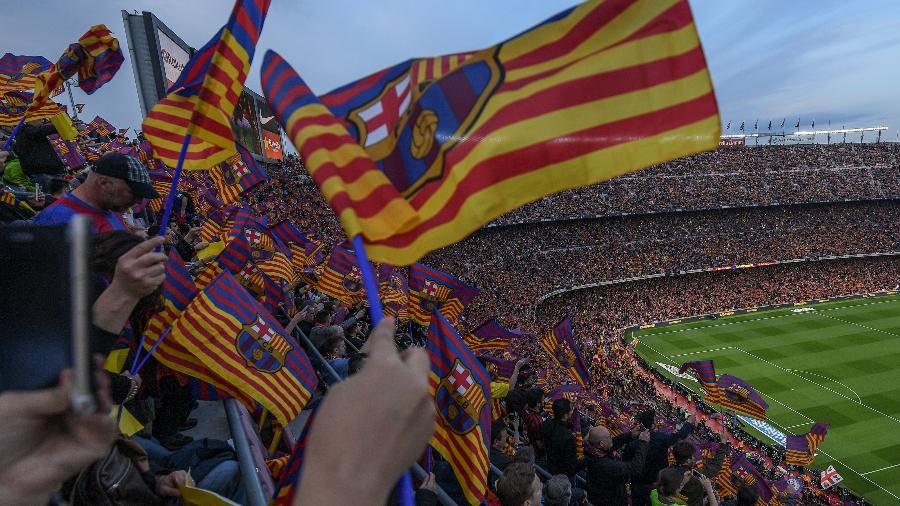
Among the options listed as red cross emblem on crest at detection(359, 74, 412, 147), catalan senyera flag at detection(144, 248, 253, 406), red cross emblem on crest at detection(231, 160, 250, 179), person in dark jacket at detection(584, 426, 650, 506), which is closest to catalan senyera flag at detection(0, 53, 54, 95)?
red cross emblem on crest at detection(231, 160, 250, 179)

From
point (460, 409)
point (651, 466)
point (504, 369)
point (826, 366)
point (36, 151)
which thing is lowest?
point (826, 366)

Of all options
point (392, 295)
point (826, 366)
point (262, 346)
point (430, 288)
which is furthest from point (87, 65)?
point (826, 366)

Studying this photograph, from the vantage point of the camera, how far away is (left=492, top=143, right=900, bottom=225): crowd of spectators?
4962 cm

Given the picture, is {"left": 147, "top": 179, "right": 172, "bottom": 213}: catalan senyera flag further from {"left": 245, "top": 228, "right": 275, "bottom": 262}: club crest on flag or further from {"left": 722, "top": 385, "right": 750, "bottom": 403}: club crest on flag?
{"left": 722, "top": 385, "right": 750, "bottom": 403}: club crest on flag

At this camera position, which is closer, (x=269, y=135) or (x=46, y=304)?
(x=46, y=304)

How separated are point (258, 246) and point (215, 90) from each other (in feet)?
21.4

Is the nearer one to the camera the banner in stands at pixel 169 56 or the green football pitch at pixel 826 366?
the green football pitch at pixel 826 366

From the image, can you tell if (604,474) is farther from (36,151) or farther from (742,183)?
(742,183)

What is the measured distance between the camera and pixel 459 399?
198 inches

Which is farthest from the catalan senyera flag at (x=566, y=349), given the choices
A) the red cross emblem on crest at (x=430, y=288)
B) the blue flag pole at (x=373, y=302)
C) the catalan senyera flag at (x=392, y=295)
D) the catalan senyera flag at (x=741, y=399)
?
the blue flag pole at (x=373, y=302)

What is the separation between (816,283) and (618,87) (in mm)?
56576

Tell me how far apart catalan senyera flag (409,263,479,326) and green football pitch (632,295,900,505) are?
1716 cm

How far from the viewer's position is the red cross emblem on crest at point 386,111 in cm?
291

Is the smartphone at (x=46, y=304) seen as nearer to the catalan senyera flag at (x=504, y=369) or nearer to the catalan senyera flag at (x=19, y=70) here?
the catalan senyera flag at (x=504, y=369)
